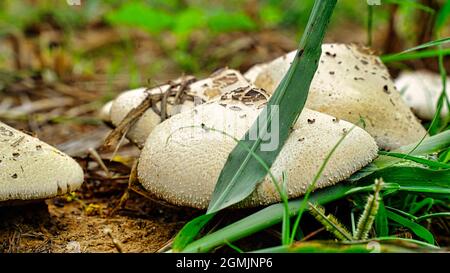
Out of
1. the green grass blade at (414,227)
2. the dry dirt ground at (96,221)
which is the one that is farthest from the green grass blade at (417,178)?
the dry dirt ground at (96,221)

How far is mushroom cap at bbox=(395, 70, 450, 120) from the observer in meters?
3.46

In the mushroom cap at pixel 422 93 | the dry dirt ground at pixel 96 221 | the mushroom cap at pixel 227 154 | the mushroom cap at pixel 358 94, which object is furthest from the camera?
the mushroom cap at pixel 422 93

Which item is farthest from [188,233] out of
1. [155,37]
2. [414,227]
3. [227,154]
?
[155,37]

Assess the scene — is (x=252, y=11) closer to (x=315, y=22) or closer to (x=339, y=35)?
(x=339, y=35)

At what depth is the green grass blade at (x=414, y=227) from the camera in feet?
6.66

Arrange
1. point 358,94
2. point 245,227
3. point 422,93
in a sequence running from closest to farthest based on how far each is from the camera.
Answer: point 245,227, point 358,94, point 422,93

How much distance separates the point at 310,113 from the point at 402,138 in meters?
0.62

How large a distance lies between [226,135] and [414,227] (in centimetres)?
77

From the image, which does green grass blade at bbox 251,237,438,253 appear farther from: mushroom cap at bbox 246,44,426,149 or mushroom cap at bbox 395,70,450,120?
mushroom cap at bbox 395,70,450,120

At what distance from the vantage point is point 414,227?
2086 millimetres

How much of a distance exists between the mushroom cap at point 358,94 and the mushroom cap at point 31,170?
1.04m

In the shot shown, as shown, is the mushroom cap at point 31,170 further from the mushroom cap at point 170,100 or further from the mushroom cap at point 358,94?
the mushroom cap at point 358,94

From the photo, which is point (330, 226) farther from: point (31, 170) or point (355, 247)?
point (31, 170)

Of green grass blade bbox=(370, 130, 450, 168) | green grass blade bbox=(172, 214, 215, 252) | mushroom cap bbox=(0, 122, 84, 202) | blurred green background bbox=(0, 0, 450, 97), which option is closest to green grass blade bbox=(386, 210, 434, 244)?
green grass blade bbox=(370, 130, 450, 168)
